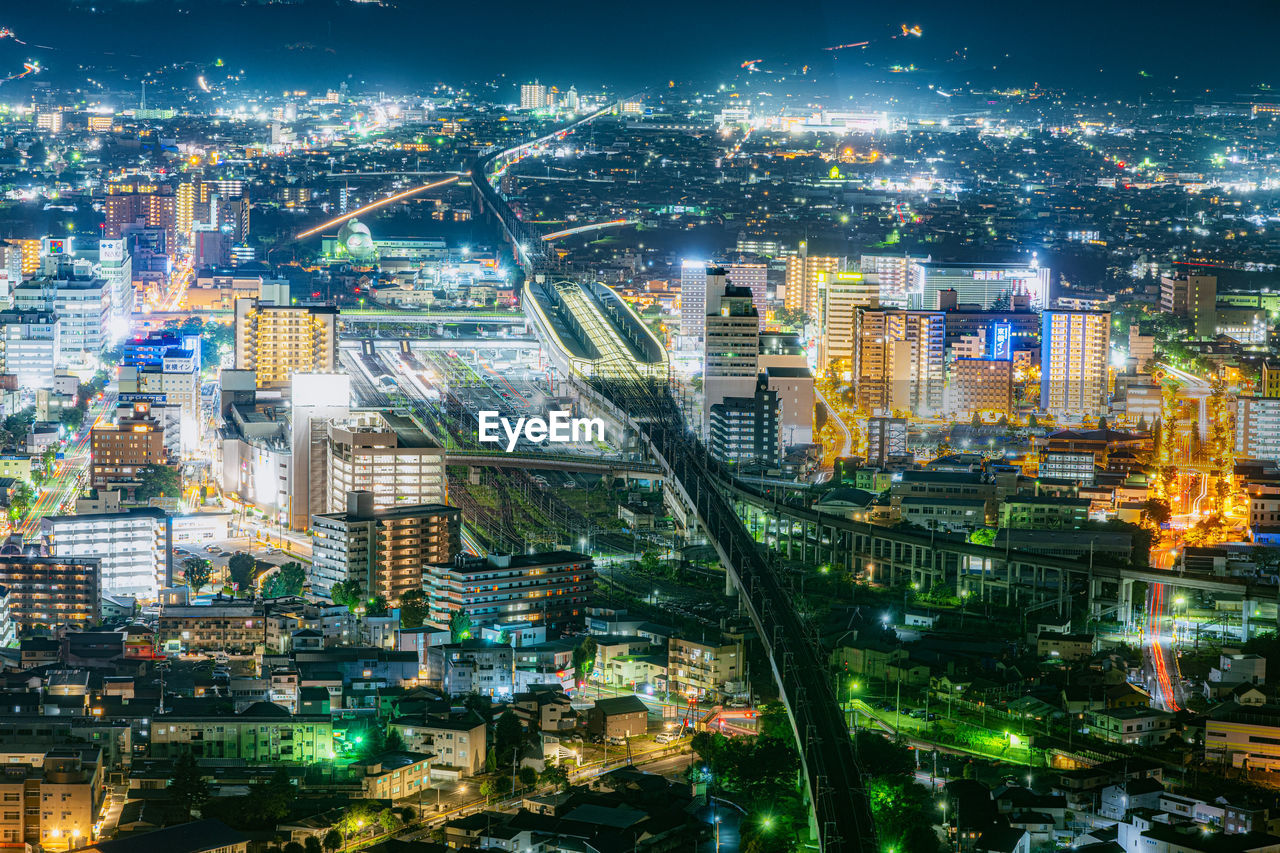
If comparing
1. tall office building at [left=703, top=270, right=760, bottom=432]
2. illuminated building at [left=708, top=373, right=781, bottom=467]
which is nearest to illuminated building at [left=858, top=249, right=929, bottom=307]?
tall office building at [left=703, top=270, right=760, bottom=432]

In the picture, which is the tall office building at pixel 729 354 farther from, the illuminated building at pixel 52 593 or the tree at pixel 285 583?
the illuminated building at pixel 52 593

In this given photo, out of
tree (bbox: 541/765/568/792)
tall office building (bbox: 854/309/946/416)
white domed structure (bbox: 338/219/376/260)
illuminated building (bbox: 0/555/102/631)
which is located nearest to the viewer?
tree (bbox: 541/765/568/792)

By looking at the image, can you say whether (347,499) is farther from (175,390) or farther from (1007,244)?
(1007,244)

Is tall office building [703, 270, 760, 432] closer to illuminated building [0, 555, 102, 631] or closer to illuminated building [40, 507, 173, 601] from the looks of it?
illuminated building [40, 507, 173, 601]

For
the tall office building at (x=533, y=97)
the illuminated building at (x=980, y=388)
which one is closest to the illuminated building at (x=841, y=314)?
the illuminated building at (x=980, y=388)

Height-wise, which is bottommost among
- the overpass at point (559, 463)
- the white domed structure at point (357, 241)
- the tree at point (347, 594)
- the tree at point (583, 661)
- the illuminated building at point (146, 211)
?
the tree at point (583, 661)

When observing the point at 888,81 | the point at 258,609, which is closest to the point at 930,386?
the point at 258,609

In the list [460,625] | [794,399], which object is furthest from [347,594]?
[794,399]
